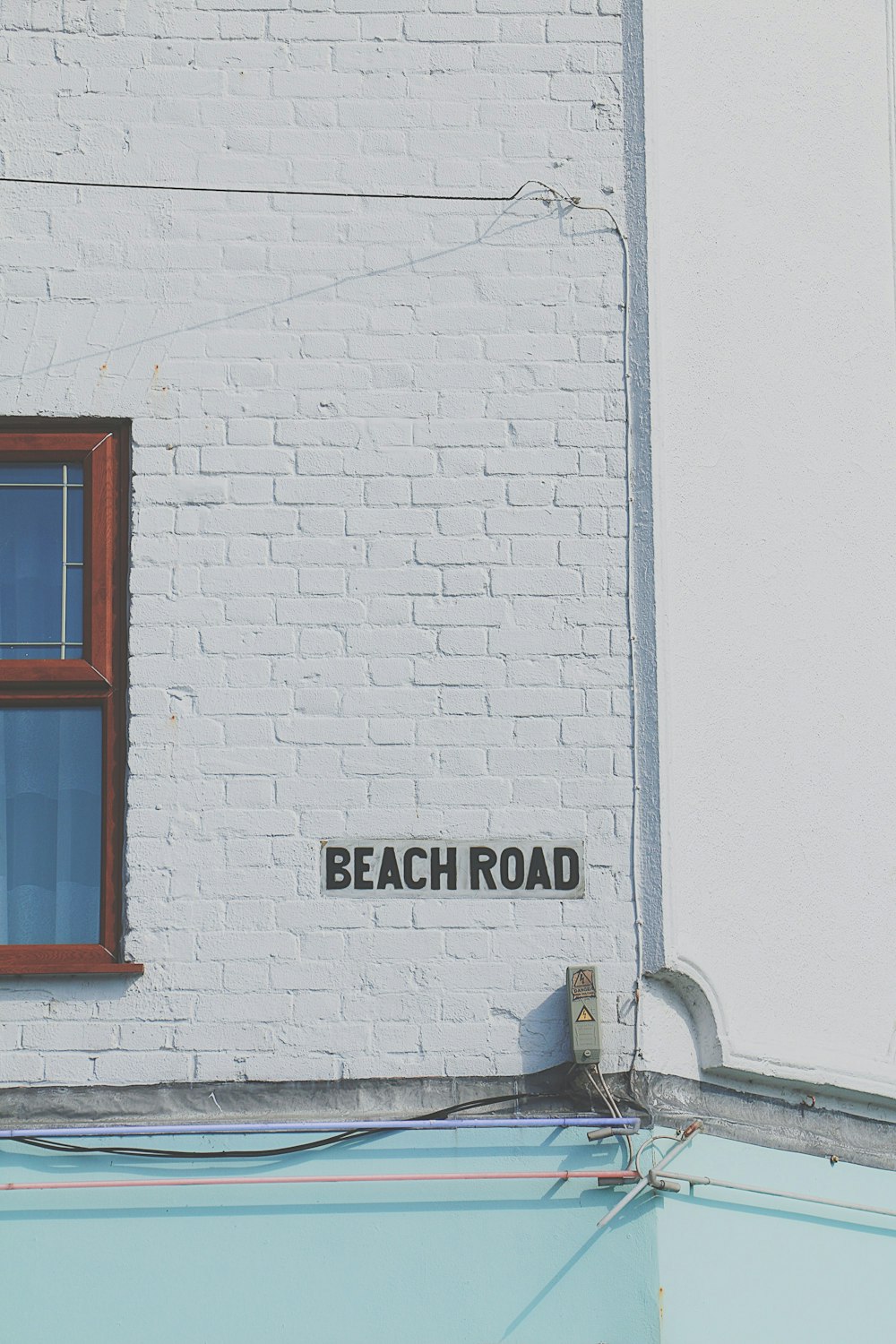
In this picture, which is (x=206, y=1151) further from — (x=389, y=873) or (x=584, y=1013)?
(x=584, y=1013)

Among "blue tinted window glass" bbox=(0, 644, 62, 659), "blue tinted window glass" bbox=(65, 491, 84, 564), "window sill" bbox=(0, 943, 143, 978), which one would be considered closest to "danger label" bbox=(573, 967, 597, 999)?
"window sill" bbox=(0, 943, 143, 978)

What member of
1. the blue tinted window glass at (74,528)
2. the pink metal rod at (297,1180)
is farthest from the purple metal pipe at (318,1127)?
the blue tinted window glass at (74,528)

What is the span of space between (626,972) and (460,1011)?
19.5 inches

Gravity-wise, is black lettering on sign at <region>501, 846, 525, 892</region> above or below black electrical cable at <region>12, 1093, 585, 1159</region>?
above

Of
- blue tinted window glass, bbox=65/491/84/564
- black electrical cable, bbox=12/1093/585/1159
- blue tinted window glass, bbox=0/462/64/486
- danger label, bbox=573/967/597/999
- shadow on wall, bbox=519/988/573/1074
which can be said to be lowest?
black electrical cable, bbox=12/1093/585/1159

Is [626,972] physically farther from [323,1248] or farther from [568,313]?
[568,313]

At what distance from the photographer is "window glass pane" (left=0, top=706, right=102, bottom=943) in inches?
151

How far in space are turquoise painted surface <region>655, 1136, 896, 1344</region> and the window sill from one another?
1675 mm

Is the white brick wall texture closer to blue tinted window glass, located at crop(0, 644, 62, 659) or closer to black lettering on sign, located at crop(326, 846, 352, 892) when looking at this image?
black lettering on sign, located at crop(326, 846, 352, 892)

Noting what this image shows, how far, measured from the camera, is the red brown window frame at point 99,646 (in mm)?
3797

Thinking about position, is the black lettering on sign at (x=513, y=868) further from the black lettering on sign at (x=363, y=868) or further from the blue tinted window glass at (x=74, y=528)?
the blue tinted window glass at (x=74, y=528)

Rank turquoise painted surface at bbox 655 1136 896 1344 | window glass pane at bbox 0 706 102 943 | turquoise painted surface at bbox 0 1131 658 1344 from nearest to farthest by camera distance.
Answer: turquoise painted surface at bbox 0 1131 658 1344, turquoise painted surface at bbox 655 1136 896 1344, window glass pane at bbox 0 706 102 943

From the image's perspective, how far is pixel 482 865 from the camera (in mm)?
3807

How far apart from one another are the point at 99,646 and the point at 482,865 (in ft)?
4.28
